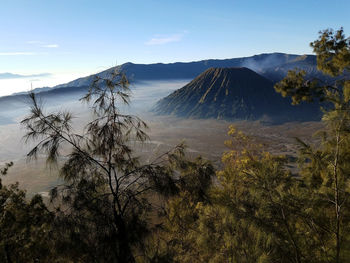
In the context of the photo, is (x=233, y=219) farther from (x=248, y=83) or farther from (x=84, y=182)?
(x=248, y=83)

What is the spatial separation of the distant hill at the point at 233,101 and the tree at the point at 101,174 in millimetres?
126595

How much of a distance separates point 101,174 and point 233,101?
146m

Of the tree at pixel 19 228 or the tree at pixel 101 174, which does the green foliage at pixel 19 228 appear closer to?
the tree at pixel 19 228

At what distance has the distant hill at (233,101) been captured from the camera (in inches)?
5207

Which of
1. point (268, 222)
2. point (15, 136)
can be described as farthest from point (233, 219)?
point (15, 136)

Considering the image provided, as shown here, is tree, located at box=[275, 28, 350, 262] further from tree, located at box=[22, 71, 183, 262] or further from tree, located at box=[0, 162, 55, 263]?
tree, located at box=[0, 162, 55, 263]

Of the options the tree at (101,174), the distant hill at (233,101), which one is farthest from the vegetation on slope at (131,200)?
the distant hill at (233,101)

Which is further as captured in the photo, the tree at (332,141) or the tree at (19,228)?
the tree at (19,228)

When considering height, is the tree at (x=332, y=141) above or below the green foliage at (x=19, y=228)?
above

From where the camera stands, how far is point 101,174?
540 centimetres

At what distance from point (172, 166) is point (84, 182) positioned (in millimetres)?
1852

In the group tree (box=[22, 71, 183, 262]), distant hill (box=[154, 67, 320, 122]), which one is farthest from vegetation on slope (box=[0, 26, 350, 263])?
distant hill (box=[154, 67, 320, 122])

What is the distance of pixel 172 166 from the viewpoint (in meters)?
5.68

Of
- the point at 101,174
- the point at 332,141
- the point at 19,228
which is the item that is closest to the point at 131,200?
the point at 101,174
